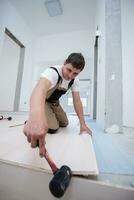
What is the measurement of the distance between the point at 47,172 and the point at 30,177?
0.06 metres

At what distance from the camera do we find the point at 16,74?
433 centimetres

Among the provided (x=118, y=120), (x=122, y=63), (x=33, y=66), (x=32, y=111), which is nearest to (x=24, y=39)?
(x=33, y=66)

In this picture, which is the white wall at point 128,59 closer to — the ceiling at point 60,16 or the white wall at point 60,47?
the ceiling at point 60,16

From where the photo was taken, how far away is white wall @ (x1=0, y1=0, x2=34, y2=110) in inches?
130

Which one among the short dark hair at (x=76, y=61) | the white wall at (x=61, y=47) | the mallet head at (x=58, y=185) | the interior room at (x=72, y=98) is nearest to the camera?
the mallet head at (x=58, y=185)

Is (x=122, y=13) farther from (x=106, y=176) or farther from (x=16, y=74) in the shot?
Answer: (x=16, y=74)

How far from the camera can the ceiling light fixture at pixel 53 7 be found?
10.8 feet

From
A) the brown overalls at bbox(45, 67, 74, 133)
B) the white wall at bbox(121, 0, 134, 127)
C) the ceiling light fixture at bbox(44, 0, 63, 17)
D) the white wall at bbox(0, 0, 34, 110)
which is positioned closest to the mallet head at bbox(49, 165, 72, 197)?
the brown overalls at bbox(45, 67, 74, 133)

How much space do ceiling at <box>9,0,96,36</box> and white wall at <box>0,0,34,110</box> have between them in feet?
0.60

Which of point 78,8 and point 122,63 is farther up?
point 78,8

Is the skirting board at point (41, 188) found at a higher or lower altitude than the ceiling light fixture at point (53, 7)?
lower

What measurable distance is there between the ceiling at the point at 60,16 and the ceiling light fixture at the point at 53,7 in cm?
11

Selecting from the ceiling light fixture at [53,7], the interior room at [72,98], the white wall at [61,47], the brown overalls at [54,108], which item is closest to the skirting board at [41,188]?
the interior room at [72,98]

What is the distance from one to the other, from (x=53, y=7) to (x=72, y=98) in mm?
3227
